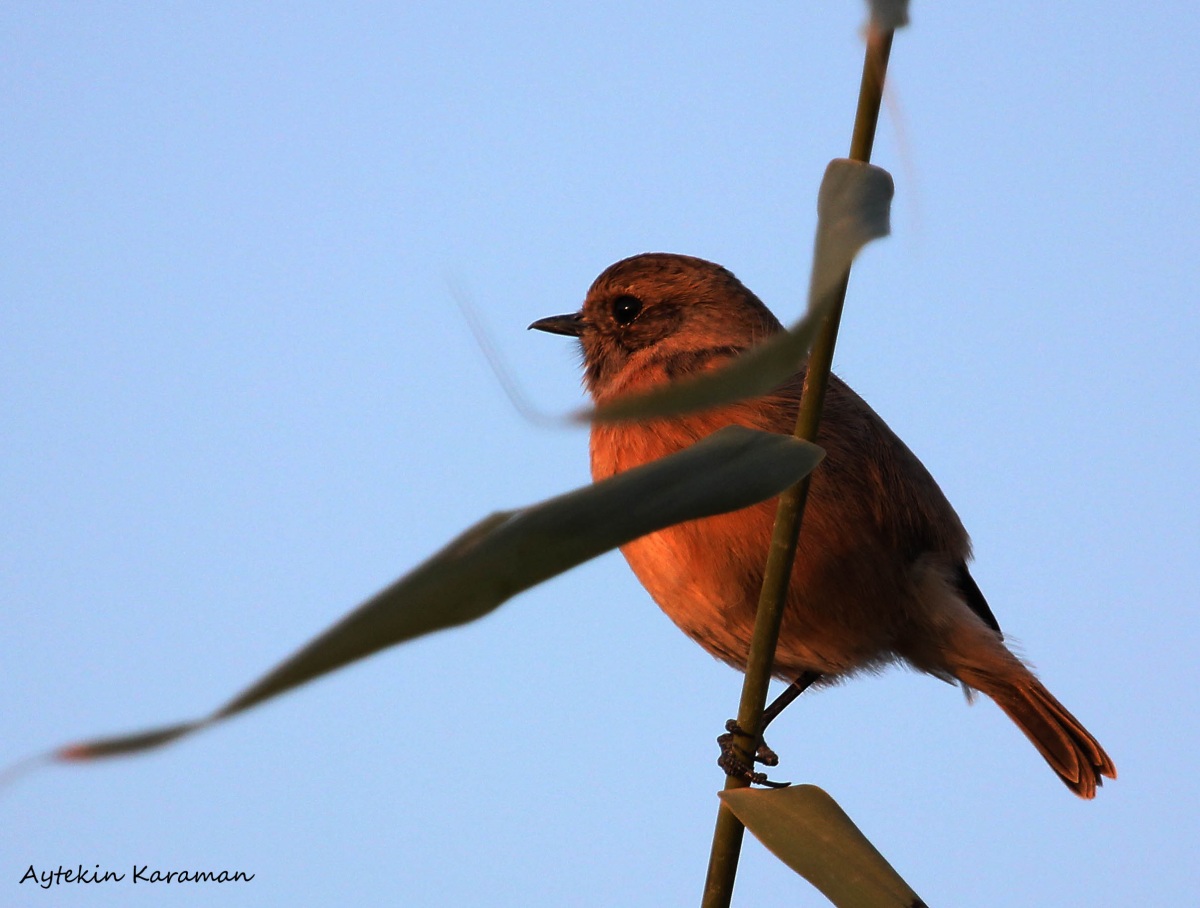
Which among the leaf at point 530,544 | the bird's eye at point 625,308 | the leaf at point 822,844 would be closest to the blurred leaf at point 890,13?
the leaf at point 530,544

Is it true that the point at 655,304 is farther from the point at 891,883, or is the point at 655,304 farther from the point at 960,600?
the point at 891,883

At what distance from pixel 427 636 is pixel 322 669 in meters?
0.08

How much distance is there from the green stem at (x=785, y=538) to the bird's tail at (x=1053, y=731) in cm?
364

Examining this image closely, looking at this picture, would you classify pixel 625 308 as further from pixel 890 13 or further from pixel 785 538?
pixel 890 13

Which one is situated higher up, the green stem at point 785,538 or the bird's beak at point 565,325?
the bird's beak at point 565,325

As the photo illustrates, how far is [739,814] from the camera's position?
5.32ft

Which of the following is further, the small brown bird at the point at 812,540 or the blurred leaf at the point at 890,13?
the small brown bird at the point at 812,540

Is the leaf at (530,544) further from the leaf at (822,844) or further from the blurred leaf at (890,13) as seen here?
the leaf at (822,844)

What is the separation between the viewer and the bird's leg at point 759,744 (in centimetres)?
174


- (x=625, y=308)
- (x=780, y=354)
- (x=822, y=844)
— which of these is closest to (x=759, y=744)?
(x=822, y=844)

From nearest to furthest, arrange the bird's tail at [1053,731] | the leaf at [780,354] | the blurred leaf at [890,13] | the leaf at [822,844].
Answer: the leaf at [780,354], the blurred leaf at [890,13], the leaf at [822,844], the bird's tail at [1053,731]

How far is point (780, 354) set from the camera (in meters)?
0.99

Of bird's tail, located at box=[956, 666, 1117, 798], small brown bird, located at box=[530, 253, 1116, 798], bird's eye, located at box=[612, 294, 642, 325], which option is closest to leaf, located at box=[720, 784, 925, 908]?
small brown bird, located at box=[530, 253, 1116, 798]

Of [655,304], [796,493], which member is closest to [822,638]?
[655,304]
